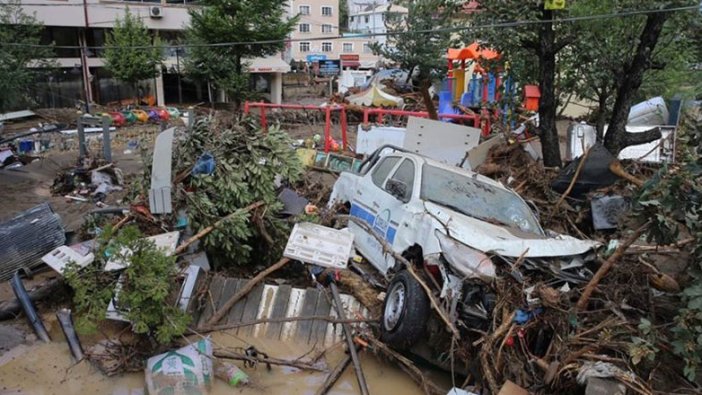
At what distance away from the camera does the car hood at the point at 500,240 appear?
5309 mm

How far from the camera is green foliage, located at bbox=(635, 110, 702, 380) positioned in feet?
13.6

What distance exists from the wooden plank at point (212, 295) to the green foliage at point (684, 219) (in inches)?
A: 179

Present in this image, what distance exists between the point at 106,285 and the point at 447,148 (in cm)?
770

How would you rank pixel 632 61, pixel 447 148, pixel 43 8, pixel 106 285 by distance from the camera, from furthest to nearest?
pixel 43 8 → pixel 447 148 → pixel 632 61 → pixel 106 285

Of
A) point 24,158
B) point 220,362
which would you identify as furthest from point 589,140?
point 24,158

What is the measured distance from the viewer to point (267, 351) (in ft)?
19.7

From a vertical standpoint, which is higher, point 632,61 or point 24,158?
point 632,61

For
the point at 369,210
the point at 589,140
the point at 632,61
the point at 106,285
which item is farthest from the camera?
the point at 589,140

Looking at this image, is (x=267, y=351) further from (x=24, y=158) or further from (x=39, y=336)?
(x=24, y=158)

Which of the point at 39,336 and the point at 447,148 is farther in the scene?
the point at 447,148

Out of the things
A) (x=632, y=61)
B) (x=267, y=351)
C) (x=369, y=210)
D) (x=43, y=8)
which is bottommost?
(x=267, y=351)

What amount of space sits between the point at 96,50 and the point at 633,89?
3046 cm

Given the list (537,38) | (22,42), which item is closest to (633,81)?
(537,38)

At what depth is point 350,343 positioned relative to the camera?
5734mm
